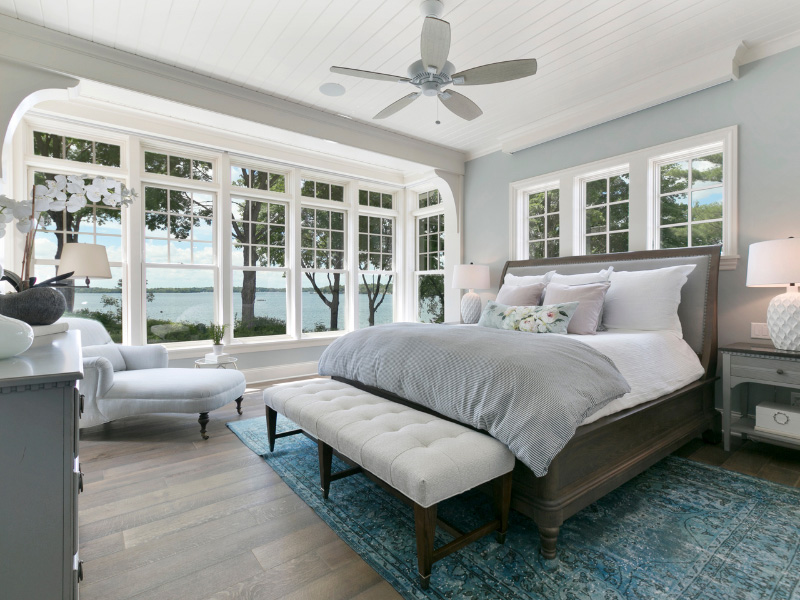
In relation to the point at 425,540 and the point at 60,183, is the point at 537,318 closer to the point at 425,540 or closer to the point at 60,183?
the point at 425,540

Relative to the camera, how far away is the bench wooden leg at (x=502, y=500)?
1.75 m

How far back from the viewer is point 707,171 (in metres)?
3.44

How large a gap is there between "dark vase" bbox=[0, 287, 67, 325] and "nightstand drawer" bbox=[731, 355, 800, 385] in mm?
3728

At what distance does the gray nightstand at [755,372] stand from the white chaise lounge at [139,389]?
3605mm

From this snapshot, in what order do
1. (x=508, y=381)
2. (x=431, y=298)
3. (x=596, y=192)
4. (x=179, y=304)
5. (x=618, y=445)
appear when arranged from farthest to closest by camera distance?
(x=431, y=298) < (x=179, y=304) < (x=596, y=192) < (x=618, y=445) < (x=508, y=381)

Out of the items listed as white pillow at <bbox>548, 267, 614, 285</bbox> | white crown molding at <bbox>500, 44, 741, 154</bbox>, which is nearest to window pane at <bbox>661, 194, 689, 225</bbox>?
white pillow at <bbox>548, 267, 614, 285</bbox>

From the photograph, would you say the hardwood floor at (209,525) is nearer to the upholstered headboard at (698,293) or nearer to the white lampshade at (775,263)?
the upholstered headboard at (698,293)

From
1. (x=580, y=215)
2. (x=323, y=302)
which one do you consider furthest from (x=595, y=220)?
(x=323, y=302)

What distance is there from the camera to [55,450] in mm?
935

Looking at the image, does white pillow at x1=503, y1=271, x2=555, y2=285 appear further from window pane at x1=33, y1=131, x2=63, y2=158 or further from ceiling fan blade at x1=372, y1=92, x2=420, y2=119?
window pane at x1=33, y1=131, x2=63, y2=158

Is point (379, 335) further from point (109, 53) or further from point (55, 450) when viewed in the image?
point (109, 53)

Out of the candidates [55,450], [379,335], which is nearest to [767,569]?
[379,335]

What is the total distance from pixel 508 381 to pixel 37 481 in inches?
61.1

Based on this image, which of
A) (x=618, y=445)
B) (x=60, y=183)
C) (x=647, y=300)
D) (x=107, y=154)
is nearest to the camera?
(x=60, y=183)
